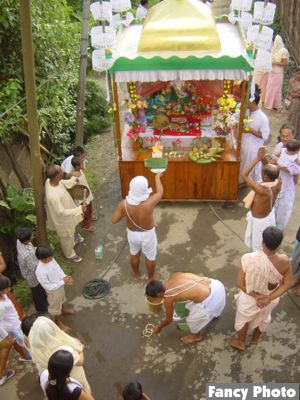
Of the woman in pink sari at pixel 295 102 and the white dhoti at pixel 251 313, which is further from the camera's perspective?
the woman in pink sari at pixel 295 102

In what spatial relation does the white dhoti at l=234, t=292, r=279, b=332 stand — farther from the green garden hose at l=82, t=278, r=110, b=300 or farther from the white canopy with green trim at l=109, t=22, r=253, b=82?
the white canopy with green trim at l=109, t=22, r=253, b=82

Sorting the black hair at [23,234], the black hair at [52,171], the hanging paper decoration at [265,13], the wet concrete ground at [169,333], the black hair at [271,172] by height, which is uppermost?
the hanging paper decoration at [265,13]

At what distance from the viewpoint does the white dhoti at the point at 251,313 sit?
15.6 feet

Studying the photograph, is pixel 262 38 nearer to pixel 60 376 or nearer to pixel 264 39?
pixel 264 39

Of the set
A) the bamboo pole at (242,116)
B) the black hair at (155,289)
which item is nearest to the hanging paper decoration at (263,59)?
the bamboo pole at (242,116)

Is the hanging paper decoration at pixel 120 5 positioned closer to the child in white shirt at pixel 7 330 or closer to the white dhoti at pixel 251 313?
the child in white shirt at pixel 7 330

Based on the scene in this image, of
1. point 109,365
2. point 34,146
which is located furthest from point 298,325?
point 34,146

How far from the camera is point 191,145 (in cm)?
792

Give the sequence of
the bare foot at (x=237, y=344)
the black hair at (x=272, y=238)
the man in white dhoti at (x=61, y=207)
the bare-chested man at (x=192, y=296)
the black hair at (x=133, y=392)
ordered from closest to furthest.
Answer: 1. the black hair at (x=133, y=392)
2. the black hair at (x=272, y=238)
3. the bare-chested man at (x=192, y=296)
4. the bare foot at (x=237, y=344)
5. the man in white dhoti at (x=61, y=207)

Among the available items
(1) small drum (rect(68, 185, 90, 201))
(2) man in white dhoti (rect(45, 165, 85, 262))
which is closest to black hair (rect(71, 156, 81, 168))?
(2) man in white dhoti (rect(45, 165, 85, 262))

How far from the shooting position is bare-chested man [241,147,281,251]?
5395 millimetres

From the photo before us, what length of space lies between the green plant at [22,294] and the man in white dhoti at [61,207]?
2.75 ft

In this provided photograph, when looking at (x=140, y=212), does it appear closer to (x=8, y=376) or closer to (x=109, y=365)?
(x=109, y=365)

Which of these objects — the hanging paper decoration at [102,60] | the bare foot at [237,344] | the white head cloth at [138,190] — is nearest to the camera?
the bare foot at [237,344]
